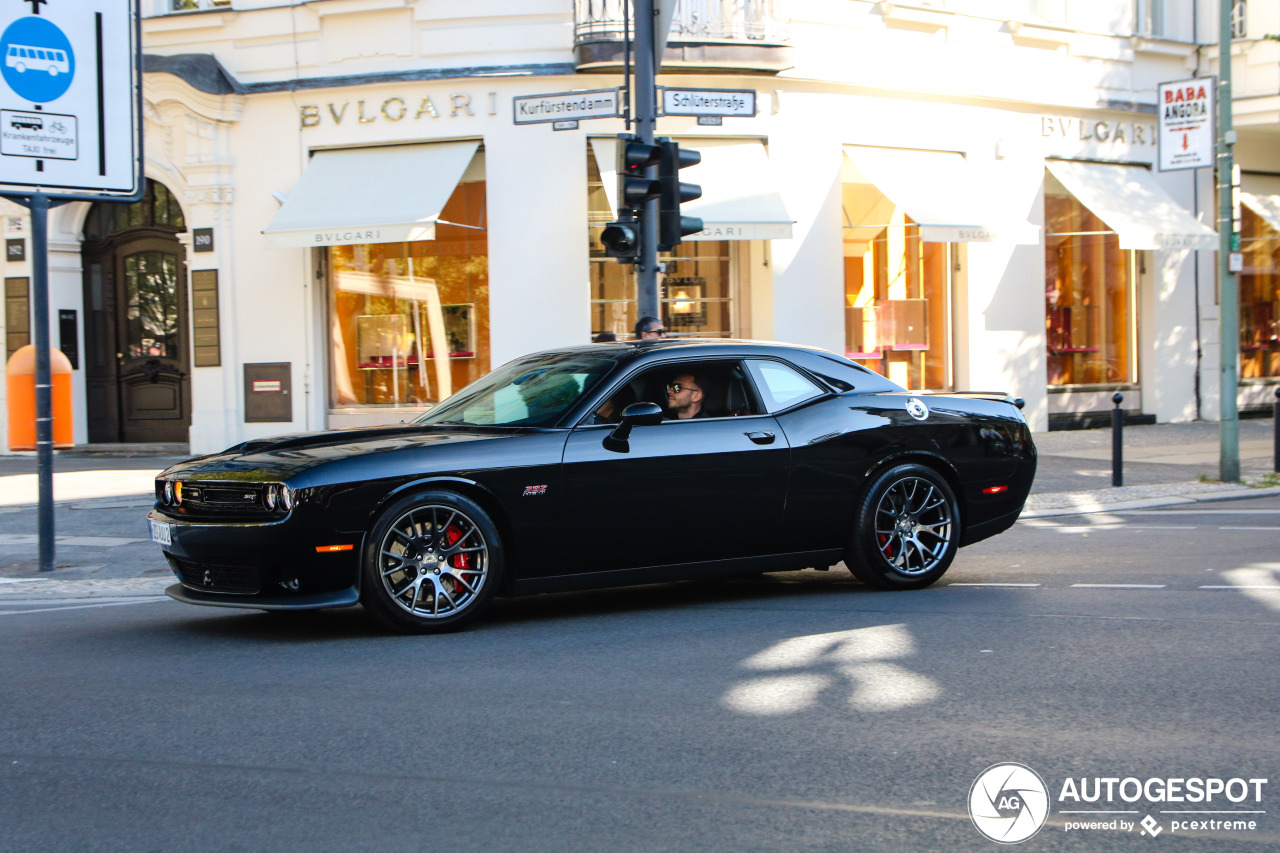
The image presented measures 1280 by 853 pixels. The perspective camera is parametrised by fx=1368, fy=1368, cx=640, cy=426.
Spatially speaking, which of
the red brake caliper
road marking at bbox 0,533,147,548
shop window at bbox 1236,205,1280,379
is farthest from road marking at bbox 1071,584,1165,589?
shop window at bbox 1236,205,1280,379

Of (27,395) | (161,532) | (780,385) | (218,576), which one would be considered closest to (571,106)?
(780,385)

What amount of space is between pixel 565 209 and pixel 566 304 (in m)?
1.22

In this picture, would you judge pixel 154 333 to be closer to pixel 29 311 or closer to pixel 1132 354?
pixel 29 311

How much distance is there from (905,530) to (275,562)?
359cm

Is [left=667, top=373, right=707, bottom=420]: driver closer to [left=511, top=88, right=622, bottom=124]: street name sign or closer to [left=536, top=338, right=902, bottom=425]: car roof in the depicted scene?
[left=536, top=338, right=902, bottom=425]: car roof

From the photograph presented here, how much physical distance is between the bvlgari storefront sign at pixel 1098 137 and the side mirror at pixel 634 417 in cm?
1514

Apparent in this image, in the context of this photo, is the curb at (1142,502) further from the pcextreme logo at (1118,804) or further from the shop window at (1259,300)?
the shop window at (1259,300)

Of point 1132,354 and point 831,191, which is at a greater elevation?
point 831,191

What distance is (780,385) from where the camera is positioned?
774 cm

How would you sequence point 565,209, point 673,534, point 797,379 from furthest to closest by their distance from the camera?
point 565,209 → point 797,379 → point 673,534

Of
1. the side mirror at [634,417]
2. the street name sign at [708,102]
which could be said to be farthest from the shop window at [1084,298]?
the side mirror at [634,417]

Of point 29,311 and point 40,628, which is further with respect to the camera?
point 29,311

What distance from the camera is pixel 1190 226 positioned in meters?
20.6

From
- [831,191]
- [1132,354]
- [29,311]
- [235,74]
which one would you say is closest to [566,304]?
[831,191]
